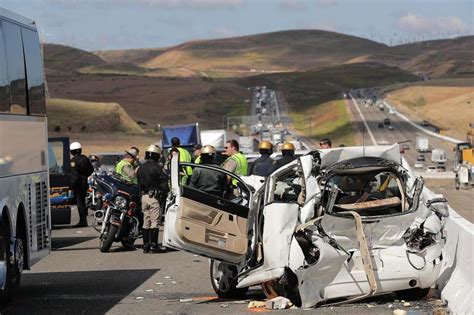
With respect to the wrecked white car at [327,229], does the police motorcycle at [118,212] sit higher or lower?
lower

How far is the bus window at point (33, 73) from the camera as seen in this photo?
41.1ft

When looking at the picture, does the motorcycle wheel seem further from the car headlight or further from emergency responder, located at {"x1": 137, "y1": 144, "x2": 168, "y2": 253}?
emergency responder, located at {"x1": 137, "y1": 144, "x2": 168, "y2": 253}

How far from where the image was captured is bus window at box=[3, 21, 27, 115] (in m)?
11.5

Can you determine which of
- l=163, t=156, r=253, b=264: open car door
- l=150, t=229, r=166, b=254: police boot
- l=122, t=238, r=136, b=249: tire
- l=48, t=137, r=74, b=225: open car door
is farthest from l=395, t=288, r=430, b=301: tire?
l=48, t=137, r=74, b=225: open car door

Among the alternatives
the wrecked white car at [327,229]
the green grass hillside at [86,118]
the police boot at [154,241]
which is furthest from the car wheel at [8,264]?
the green grass hillside at [86,118]

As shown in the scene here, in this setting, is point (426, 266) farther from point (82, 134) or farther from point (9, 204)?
point (82, 134)

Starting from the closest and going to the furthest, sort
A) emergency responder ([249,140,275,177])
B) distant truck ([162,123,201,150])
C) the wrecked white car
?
the wrecked white car → emergency responder ([249,140,275,177]) → distant truck ([162,123,201,150])

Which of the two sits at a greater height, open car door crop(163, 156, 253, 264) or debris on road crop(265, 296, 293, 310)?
open car door crop(163, 156, 253, 264)

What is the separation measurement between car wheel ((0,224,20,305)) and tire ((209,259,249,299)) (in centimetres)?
208

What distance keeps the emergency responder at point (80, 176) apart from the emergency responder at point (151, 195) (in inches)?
237

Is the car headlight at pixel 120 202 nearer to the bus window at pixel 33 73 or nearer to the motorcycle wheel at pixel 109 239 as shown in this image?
the motorcycle wheel at pixel 109 239

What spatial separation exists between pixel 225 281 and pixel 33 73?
139 inches

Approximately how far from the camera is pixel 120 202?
691 inches

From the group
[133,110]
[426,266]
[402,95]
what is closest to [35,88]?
[426,266]
